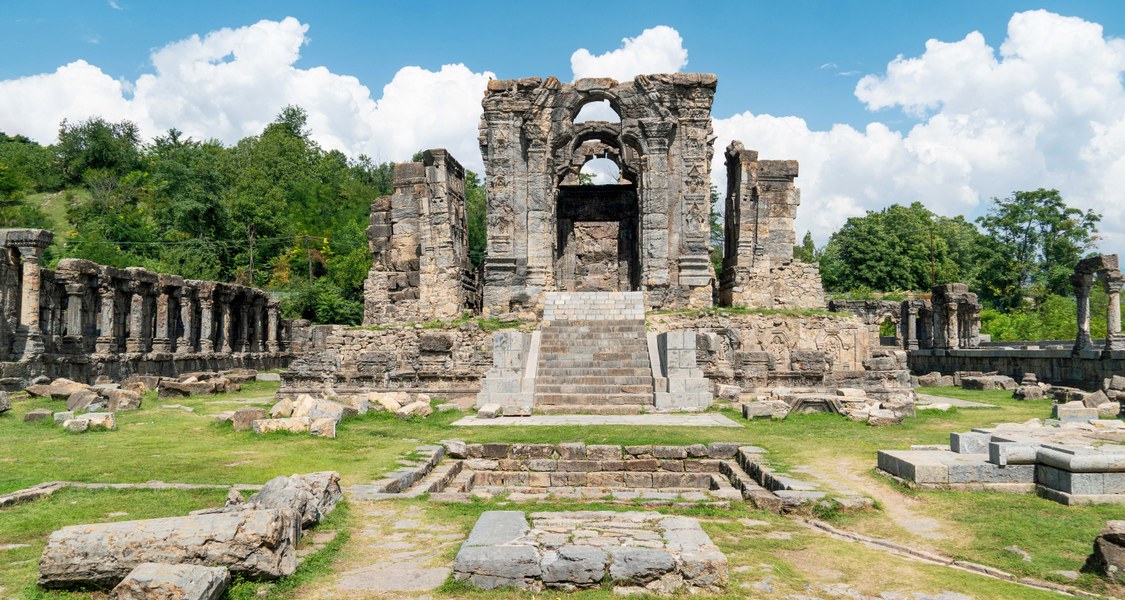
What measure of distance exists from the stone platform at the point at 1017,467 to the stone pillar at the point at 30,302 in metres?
19.2

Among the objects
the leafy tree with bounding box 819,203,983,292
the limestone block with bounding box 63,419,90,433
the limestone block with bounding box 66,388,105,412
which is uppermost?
the leafy tree with bounding box 819,203,983,292

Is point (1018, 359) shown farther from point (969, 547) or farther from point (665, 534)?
point (665, 534)

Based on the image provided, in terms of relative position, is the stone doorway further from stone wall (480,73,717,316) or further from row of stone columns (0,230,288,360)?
row of stone columns (0,230,288,360)

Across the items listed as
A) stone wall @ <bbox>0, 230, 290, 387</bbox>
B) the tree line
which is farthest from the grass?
the tree line

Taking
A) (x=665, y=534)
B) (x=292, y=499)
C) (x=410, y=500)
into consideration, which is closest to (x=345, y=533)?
(x=292, y=499)

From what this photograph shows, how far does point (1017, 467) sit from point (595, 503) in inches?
169

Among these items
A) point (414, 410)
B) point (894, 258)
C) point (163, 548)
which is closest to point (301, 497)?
point (163, 548)

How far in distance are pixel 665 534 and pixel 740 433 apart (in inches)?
250

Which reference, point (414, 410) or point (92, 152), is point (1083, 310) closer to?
point (414, 410)

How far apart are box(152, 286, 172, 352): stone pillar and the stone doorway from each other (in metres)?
14.0

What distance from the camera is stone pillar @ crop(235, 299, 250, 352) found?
32000mm

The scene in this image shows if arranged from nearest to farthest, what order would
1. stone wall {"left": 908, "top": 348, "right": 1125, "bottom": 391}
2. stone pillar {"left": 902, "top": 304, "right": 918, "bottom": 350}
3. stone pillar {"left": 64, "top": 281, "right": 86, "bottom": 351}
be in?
stone wall {"left": 908, "top": 348, "right": 1125, "bottom": 391} < stone pillar {"left": 64, "top": 281, "right": 86, "bottom": 351} < stone pillar {"left": 902, "top": 304, "right": 918, "bottom": 350}

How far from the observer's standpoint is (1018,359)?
24.8m

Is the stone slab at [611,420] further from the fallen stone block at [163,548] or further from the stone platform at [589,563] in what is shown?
the fallen stone block at [163,548]
